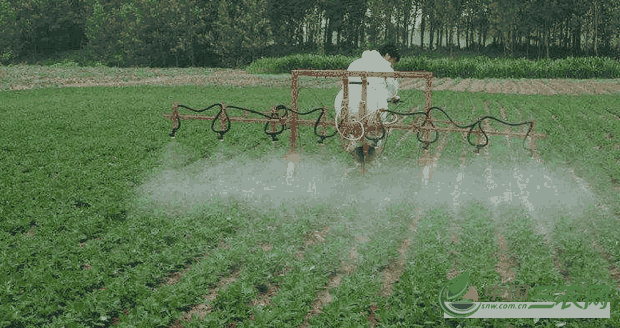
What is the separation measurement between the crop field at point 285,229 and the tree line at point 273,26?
51.0 metres

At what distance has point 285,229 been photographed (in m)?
7.34

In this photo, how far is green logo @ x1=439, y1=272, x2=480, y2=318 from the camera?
5.09m

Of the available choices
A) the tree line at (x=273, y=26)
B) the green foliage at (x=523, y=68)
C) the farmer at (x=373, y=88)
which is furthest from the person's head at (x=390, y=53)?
the tree line at (x=273, y=26)

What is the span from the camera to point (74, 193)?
923cm

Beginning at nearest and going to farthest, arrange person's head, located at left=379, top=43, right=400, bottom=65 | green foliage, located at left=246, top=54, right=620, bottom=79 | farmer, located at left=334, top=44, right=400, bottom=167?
farmer, located at left=334, top=44, right=400, bottom=167 → person's head, located at left=379, top=43, right=400, bottom=65 → green foliage, located at left=246, top=54, right=620, bottom=79

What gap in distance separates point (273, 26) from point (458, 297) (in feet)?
223

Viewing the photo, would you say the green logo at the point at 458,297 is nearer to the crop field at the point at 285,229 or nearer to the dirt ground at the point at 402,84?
the crop field at the point at 285,229

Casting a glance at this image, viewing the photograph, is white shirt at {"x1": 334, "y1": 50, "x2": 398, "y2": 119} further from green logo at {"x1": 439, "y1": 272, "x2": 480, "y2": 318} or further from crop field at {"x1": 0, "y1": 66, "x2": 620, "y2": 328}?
green logo at {"x1": 439, "y1": 272, "x2": 480, "y2": 318}

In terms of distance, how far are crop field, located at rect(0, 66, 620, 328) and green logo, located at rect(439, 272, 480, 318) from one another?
0.33 feet

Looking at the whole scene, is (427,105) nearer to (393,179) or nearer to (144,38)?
(393,179)

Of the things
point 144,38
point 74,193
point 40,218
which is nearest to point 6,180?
point 74,193

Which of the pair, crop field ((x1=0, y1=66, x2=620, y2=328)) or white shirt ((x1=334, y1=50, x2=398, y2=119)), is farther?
white shirt ((x1=334, y1=50, x2=398, y2=119))

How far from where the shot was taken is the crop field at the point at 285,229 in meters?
5.35

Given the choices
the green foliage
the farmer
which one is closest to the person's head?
the farmer
